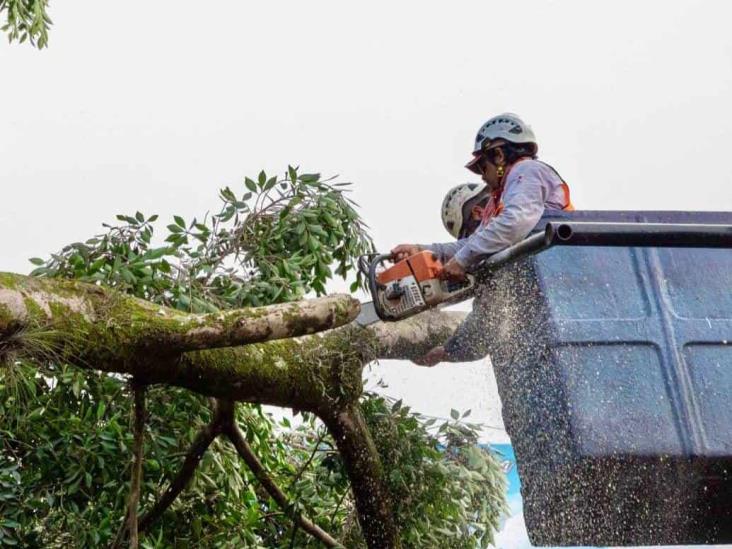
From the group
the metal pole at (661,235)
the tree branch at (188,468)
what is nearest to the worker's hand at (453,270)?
the tree branch at (188,468)

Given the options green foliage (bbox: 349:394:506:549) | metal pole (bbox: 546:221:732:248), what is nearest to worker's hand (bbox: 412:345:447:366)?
green foliage (bbox: 349:394:506:549)

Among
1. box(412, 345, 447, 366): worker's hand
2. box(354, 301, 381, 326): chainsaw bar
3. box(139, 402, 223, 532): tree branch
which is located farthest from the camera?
box(412, 345, 447, 366): worker's hand

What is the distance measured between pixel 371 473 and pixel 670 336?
5.37ft

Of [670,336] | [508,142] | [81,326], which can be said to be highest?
[508,142]

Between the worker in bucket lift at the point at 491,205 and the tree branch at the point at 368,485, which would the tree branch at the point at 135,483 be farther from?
the worker in bucket lift at the point at 491,205

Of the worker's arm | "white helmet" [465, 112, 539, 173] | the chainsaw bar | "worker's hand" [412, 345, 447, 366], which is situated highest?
"white helmet" [465, 112, 539, 173]

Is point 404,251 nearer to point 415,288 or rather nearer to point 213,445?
point 415,288

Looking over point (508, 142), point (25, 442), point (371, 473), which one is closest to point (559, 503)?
point (371, 473)

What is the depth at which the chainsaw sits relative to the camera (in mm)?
5016

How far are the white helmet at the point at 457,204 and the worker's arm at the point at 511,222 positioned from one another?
82 cm

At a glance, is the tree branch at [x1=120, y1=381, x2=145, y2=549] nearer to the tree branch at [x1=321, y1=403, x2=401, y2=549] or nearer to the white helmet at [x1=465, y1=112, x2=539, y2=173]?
the tree branch at [x1=321, y1=403, x2=401, y2=549]

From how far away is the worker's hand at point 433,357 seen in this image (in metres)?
5.68

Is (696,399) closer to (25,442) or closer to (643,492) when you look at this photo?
(643,492)

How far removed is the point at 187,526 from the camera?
231 inches
